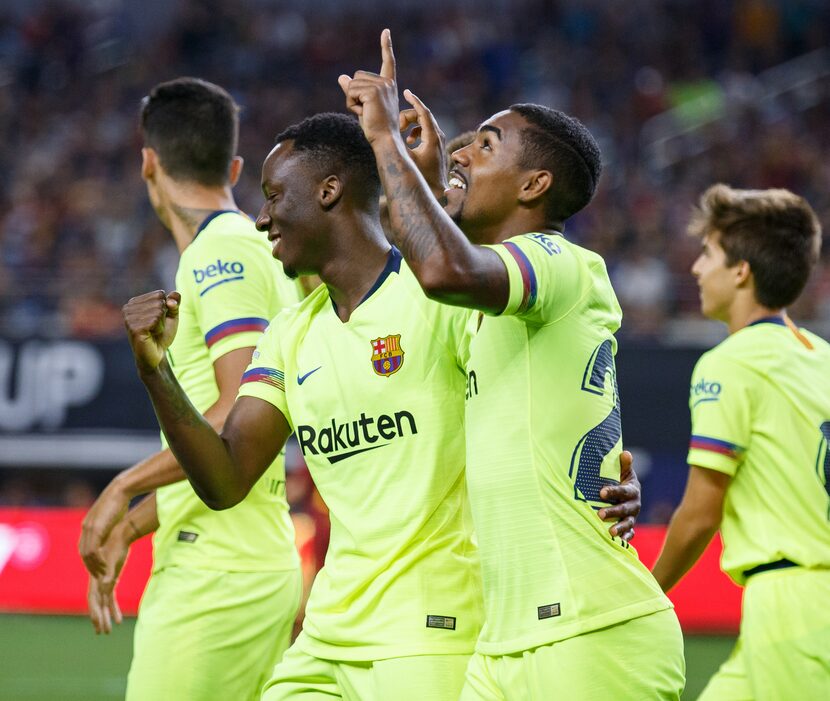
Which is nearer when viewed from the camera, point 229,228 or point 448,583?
point 448,583

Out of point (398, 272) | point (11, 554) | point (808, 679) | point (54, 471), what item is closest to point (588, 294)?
point (398, 272)

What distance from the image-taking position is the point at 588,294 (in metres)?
3.33

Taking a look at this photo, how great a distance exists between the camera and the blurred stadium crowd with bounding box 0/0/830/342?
52.2 feet

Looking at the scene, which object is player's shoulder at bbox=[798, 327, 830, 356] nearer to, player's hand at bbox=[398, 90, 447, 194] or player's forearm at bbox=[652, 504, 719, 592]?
player's forearm at bbox=[652, 504, 719, 592]

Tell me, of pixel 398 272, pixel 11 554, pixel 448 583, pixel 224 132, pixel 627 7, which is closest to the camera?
pixel 448 583

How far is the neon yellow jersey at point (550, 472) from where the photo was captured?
3.21 meters

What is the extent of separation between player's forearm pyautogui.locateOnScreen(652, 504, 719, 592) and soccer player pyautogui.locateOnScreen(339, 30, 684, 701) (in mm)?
1441

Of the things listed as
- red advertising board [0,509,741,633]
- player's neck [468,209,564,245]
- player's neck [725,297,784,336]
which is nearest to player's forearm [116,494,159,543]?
player's neck [468,209,564,245]

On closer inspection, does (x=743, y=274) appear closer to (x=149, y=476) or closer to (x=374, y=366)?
(x=374, y=366)

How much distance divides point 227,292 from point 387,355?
1.15 m

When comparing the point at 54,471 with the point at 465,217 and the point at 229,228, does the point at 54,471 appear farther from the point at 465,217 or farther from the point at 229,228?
the point at 465,217

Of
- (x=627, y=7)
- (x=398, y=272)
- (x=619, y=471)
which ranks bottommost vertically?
(x=619, y=471)

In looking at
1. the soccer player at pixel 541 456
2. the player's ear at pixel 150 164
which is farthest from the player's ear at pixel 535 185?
the player's ear at pixel 150 164

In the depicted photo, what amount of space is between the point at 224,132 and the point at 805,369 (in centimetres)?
252
